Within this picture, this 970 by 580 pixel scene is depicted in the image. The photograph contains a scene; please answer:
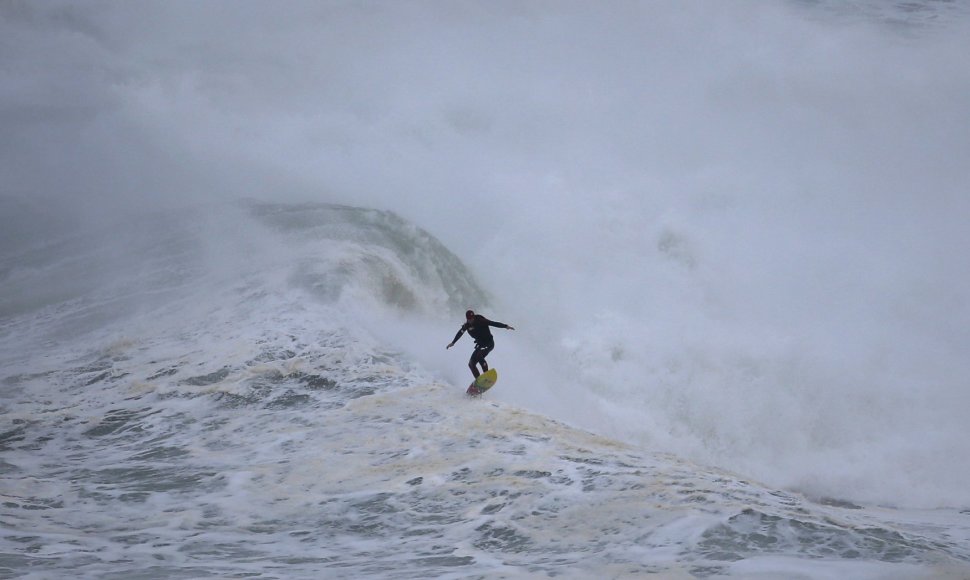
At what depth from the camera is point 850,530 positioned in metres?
7.89

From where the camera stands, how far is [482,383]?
1327cm

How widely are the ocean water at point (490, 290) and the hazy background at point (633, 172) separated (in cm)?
16

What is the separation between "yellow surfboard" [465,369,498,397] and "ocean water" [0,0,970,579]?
48 centimetres

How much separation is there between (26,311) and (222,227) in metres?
5.67

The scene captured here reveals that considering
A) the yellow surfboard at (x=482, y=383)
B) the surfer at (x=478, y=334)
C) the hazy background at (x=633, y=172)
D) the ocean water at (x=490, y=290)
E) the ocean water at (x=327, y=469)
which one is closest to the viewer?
the ocean water at (x=327, y=469)

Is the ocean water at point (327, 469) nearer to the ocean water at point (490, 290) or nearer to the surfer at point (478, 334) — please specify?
the ocean water at point (490, 290)

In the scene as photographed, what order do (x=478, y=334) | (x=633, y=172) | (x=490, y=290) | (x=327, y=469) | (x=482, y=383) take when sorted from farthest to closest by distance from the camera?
(x=633, y=172) < (x=490, y=290) < (x=482, y=383) < (x=478, y=334) < (x=327, y=469)

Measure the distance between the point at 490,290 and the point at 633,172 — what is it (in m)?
12.1

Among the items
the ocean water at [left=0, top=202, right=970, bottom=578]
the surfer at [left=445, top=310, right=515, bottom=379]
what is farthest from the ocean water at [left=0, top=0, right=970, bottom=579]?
the surfer at [left=445, top=310, right=515, bottom=379]

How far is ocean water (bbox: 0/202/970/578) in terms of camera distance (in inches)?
305

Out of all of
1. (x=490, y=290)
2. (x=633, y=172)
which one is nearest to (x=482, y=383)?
(x=490, y=290)

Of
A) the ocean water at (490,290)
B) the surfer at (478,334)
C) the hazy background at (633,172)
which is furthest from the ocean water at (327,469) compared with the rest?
the hazy background at (633,172)

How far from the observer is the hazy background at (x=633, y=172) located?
19078mm

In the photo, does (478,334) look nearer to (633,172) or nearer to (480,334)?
(480,334)
